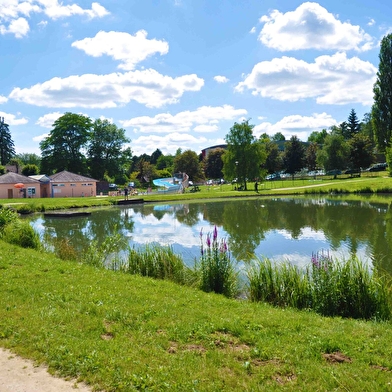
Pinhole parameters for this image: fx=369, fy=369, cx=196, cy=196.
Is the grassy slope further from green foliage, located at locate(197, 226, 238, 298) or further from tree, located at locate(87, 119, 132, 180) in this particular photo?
tree, located at locate(87, 119, 132, 180)

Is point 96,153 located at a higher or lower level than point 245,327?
higher

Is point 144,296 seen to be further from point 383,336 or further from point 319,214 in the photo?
point 319,214

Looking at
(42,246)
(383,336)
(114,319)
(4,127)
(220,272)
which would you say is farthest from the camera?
(4,127)

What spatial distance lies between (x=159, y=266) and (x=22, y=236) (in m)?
6.80

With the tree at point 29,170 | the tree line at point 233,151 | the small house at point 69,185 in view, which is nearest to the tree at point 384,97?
the tree line at point 233,151

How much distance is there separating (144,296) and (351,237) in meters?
13.1

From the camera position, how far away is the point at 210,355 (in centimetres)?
451

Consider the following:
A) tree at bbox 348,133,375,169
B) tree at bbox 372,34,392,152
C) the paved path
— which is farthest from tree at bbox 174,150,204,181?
the paved path

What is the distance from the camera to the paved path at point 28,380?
3.86 meters

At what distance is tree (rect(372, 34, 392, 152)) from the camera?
51094mm

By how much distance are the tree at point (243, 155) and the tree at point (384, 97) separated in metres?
16.9

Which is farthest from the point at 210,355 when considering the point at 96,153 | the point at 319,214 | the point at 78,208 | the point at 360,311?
the point at 96,153

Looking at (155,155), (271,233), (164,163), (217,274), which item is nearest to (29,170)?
(164,163)

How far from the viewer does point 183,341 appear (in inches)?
195
